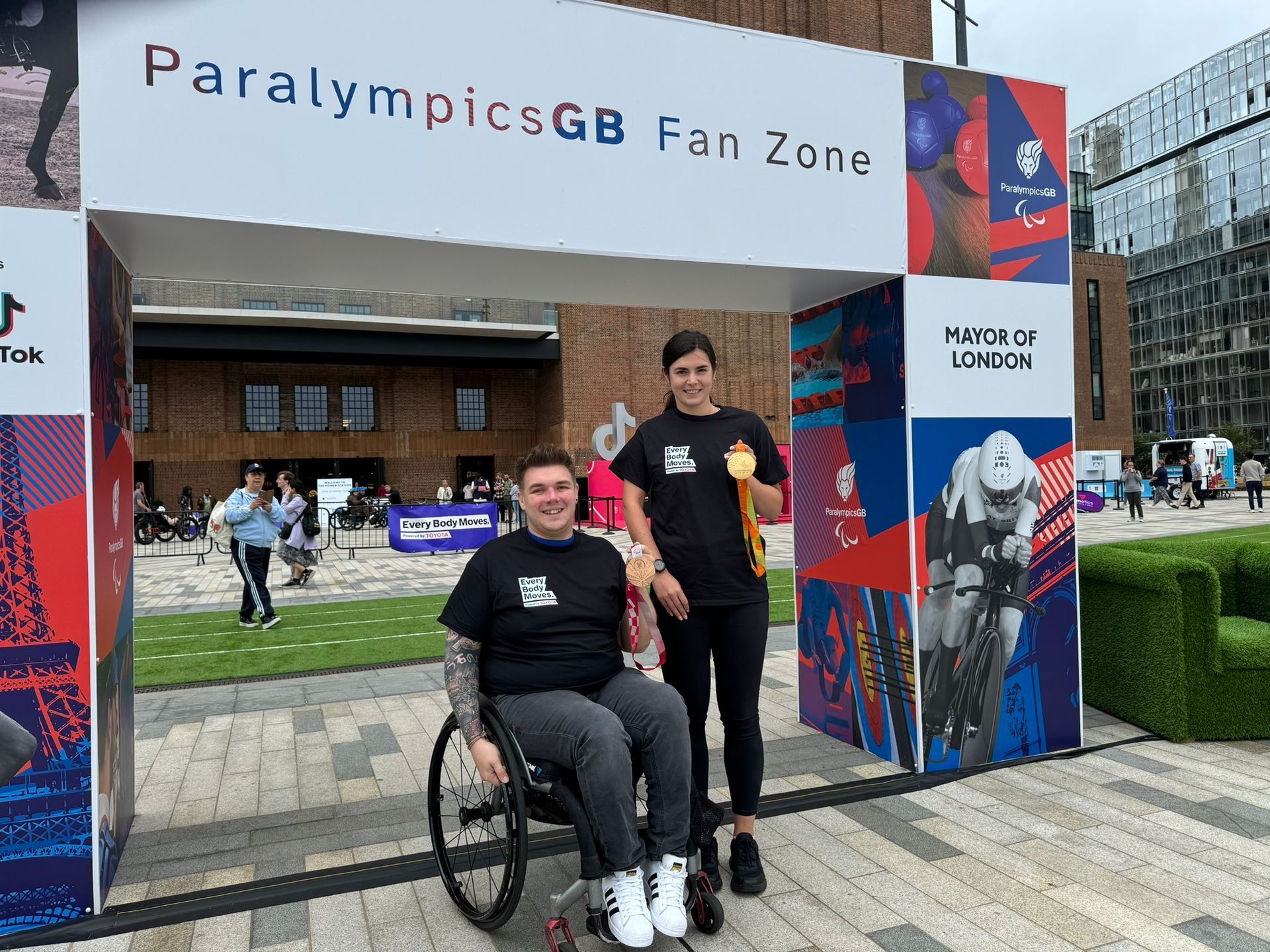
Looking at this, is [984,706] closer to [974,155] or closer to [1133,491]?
[974,155]

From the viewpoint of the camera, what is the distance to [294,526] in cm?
1112

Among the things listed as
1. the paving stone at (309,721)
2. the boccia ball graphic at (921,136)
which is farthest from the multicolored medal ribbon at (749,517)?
the paving stone at (309,721)

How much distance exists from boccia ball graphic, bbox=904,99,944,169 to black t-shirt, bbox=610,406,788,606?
1812mm

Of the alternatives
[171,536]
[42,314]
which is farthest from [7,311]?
[171,536]

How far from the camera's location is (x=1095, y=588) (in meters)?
4.72

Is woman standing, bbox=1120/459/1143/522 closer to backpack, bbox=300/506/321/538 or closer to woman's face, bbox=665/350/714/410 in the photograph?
backpack, bbox=300/506/321/538

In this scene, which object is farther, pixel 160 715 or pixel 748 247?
pixel 160 715

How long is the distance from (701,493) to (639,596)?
1.40 feet

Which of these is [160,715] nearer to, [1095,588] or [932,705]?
[932,705]

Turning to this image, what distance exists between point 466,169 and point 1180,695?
4.15 metres

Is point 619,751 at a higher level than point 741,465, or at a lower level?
lower

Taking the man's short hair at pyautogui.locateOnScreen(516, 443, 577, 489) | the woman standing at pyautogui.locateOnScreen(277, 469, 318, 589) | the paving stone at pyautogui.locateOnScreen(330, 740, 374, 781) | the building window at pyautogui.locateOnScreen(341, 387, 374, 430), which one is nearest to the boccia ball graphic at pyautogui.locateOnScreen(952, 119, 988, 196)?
the man's short hair at pyautogui.locateOnScreen(516, 443, 577, 489)

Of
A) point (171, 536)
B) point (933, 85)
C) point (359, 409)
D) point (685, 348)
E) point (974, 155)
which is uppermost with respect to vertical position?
point (359, 409)

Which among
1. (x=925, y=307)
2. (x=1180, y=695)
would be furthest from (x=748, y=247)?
(x=1180, y=695)
